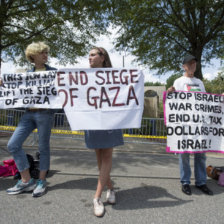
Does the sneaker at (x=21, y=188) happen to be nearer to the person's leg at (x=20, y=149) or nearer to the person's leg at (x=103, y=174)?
the person's leg at (x=20, y=149)

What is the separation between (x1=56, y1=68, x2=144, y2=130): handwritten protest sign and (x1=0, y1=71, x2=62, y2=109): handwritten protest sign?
25 centimetres

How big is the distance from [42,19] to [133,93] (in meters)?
7.14

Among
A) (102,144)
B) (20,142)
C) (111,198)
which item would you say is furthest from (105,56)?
(111,198)

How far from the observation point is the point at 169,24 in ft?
30.6

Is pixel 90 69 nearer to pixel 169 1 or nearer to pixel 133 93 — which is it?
pixel 133 93

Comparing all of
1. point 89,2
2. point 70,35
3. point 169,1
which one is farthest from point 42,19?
point 169,1

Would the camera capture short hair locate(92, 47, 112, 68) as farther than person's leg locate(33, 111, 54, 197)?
No

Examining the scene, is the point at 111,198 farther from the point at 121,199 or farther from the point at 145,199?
the point at 145,199

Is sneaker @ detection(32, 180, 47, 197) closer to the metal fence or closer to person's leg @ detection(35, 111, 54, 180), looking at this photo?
person's leg @ detection(35, 111, 54, 180)

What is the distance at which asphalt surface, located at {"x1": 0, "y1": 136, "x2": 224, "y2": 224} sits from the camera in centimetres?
212

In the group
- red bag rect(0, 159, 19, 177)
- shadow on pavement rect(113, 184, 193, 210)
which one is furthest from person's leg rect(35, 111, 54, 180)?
shadow on pavement rect(113, 184, 193, 210)

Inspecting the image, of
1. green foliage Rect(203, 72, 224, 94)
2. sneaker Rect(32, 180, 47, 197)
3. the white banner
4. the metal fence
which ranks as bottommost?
sneaker Rect(32, 180, 47, 197)

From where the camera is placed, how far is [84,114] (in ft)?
8.12

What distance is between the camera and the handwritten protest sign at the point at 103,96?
2.46m
